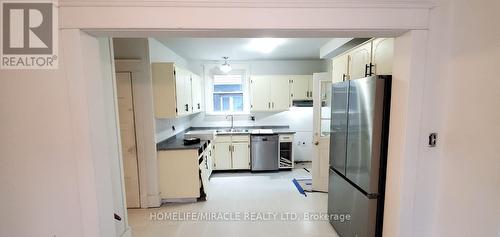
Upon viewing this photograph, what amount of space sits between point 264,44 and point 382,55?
1899 mm

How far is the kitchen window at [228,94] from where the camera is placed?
498cm

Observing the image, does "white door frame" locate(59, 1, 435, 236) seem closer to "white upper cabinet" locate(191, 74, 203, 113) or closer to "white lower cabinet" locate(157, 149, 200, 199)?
"white lower cabinet" locate(157, 149, 200, 199)

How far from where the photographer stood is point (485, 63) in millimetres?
1085

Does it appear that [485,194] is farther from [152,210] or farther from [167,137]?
[167,137]

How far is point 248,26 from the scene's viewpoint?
1271 millimetres

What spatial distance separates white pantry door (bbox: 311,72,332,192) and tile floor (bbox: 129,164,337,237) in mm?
513

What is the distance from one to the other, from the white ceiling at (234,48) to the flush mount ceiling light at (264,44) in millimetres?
77

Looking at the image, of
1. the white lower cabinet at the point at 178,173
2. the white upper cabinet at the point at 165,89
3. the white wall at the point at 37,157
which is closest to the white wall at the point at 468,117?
the white wall at the point at 37,157

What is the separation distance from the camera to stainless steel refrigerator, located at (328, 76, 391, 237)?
157 cm

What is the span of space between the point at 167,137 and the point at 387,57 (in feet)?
10.5

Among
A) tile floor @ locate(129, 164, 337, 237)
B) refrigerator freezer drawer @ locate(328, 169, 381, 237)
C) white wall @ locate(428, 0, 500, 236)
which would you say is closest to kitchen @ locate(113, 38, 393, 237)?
tile floor @ locate(129, 164, 337, 237)

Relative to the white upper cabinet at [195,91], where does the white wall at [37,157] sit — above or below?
below

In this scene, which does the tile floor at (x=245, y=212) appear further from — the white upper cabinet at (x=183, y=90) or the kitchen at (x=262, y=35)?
the white upper cabinet at (x=183, y=90)

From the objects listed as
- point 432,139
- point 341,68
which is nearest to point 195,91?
point 341,68
